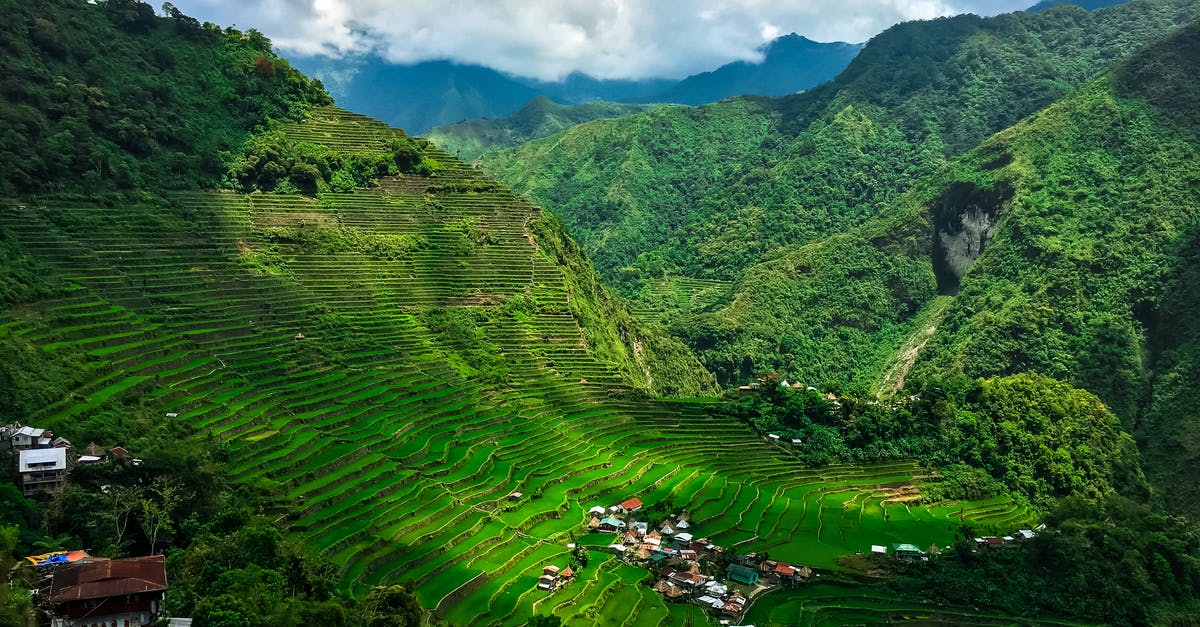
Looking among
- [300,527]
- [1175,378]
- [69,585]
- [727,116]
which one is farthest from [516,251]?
[727,116]

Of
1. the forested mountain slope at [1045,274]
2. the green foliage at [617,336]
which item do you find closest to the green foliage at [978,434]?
the forested mountain slope at [1045,274]

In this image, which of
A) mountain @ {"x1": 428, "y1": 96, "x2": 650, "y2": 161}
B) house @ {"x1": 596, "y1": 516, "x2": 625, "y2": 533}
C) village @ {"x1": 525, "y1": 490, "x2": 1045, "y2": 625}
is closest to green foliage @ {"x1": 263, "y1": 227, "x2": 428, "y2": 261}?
village @ {"x1": 525, "y1": 490, "x2": 1045, "y2": 625}

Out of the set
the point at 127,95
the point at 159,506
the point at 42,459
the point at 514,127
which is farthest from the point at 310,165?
the point at 514,127

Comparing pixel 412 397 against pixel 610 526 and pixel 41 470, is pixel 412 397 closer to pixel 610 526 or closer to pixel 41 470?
pixel 610 526

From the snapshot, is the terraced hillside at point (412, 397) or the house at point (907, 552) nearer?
the terraced hillside at point (412, 397)

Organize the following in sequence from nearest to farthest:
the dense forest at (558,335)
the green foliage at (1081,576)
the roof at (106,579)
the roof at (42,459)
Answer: the roof at (106,579) → the roof at (42,459) → the dense forest at (558,335) → the green foliage at (1081,576)

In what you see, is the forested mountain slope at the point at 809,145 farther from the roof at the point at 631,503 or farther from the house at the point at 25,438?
the house at the point at 25,438

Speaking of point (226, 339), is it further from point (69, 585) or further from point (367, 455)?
point (69, 585)
